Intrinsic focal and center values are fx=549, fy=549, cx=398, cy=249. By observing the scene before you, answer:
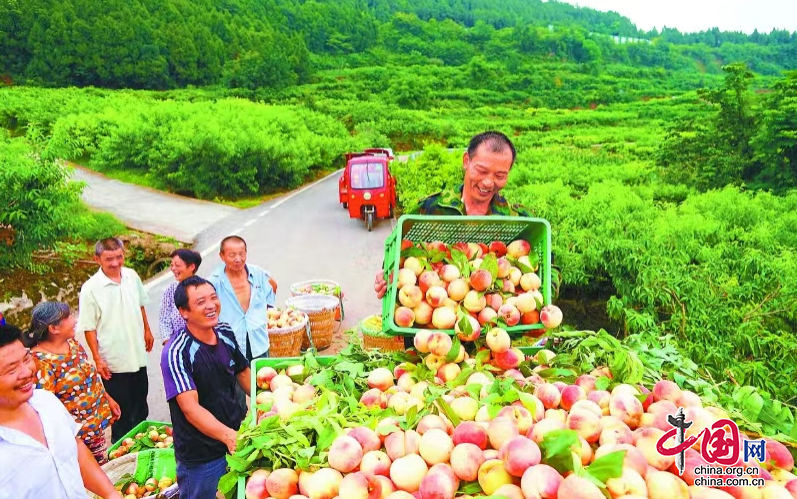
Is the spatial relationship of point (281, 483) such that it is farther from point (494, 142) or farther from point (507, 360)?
point (494, 142)

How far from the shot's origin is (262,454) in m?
1.93

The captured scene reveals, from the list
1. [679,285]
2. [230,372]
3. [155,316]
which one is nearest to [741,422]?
[230,372]

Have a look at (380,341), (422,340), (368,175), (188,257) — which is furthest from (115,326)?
(368,175)

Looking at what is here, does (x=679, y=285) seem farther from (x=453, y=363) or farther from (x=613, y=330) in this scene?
(x=453, y=363)

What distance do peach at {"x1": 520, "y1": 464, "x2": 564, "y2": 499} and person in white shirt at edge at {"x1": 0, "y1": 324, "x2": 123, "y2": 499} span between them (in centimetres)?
203

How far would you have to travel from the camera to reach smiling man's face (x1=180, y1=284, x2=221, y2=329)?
9.84 ft

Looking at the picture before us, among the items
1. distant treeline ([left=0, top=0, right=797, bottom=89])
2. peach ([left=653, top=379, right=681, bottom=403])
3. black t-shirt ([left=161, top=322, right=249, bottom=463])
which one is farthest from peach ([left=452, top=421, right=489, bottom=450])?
distant treeline ([left=0, top=0, right=797, bottom=89])

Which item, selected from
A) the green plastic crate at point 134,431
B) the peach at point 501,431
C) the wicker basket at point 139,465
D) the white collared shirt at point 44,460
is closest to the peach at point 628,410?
the peach at point 501,431

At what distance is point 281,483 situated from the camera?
178 centimetres

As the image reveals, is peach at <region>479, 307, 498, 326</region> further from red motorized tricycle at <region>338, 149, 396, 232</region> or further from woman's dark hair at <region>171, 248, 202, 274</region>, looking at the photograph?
red motorized tricycle at <region>338, 149, 396, 232</region>

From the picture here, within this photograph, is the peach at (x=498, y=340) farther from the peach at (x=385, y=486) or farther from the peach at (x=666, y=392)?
the peach at (x=385, y=486)

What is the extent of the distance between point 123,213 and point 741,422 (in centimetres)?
1472

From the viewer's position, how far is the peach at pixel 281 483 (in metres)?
1.78

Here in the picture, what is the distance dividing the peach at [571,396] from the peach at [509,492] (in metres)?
0.55
